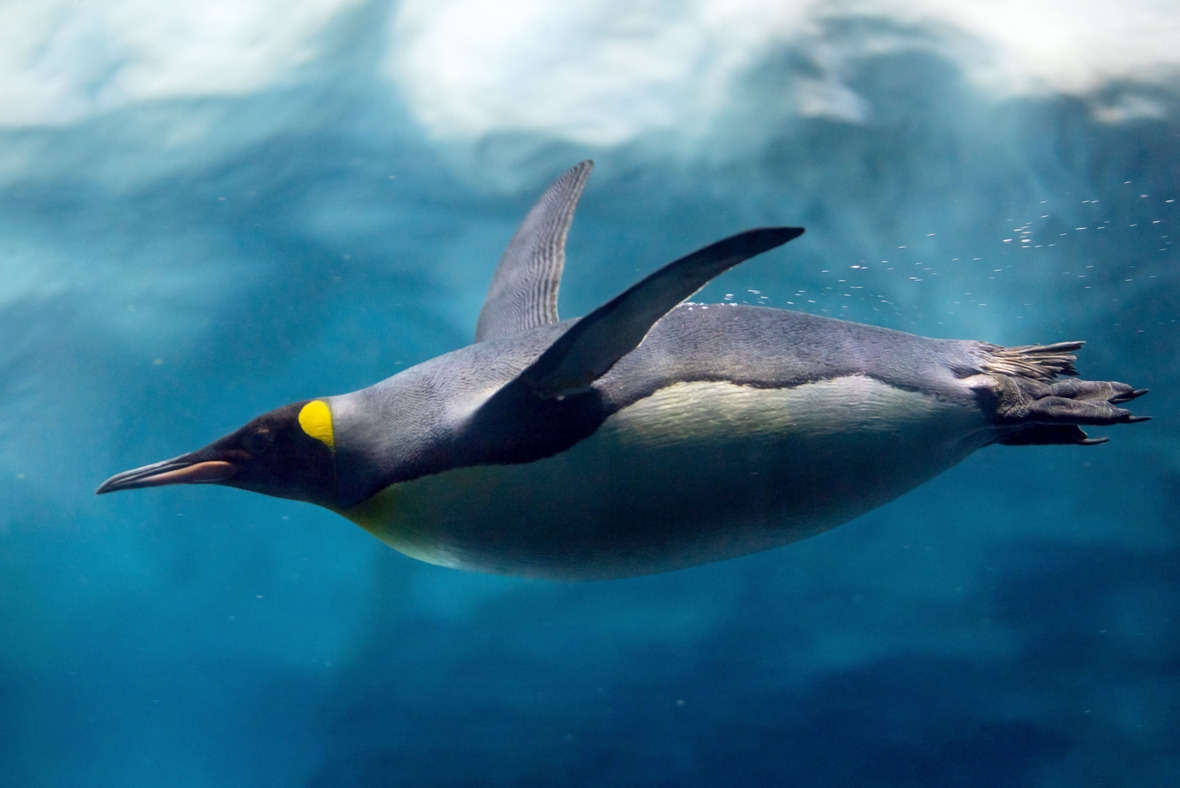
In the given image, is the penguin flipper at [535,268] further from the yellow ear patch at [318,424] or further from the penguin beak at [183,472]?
the penguin beak at [183,472]

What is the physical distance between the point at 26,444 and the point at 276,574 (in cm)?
419

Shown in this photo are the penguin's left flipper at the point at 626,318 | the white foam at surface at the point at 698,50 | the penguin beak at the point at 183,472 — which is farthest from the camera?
the white foam at surface at the point at 698,50

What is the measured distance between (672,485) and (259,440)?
92 centimetres

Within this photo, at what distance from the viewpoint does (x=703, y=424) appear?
1.54 metres

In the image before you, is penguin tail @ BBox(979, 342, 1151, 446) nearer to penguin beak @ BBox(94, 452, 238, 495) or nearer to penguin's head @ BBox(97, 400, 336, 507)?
penguin's head @ BBox(97, 400, 336, 507)

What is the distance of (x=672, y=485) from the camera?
1540mm

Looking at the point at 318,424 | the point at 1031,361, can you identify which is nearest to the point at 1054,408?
the point at 1031,361

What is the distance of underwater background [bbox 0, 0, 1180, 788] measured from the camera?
6.38m

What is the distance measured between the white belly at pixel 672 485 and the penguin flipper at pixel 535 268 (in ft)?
2.91

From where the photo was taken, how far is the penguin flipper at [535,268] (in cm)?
242

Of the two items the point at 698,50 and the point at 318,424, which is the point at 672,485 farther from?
the point at 698,50

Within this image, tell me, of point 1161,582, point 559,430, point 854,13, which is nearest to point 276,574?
point 854,13

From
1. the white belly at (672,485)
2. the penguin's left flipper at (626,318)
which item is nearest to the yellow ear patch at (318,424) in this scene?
the white belly at (672,485)

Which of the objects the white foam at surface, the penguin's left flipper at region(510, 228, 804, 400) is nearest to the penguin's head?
the penguin's left flipper at region(510, 228, 804, 400)
